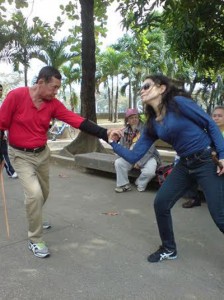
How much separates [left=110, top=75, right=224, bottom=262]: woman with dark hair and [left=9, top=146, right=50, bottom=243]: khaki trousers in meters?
1.20

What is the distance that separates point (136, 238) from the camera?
437 cm

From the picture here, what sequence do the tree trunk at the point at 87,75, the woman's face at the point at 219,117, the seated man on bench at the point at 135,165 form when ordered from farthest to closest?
the tree trunk at the point at 87,75 → the seated man on bench at the point at 135,165 → the woman's face at the point at 219,117

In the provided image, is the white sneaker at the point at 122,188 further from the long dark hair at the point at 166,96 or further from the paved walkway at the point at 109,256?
the long dark hair at the point at 166,96

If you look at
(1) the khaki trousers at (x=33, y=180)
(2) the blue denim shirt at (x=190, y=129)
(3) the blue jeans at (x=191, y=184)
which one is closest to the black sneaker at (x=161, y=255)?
(3) the blue jeans at (x=191, y=184)

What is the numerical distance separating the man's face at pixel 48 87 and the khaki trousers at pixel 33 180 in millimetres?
640

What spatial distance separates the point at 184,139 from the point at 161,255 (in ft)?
3.97

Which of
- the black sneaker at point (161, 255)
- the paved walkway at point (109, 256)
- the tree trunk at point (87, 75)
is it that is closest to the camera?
the paved walkway at point (109, 256)

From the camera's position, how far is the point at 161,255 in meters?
3.76

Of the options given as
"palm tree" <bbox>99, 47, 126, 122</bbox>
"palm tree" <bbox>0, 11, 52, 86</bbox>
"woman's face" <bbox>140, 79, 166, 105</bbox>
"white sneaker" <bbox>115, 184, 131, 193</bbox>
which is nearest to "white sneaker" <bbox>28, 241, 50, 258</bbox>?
"woman's face" <bbox>140, 79, 166, 105</bbox>

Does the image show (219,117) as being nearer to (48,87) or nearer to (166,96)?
(166,96)

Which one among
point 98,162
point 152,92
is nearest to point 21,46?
point 98,162

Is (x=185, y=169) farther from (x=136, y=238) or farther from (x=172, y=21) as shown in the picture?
(x=172, y=21)

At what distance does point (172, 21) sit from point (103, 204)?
369 centimetres

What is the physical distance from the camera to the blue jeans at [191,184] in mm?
3283
